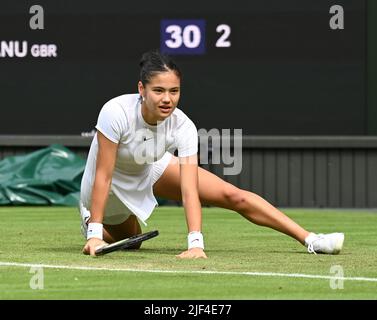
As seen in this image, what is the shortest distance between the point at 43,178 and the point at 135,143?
8373 millimetres

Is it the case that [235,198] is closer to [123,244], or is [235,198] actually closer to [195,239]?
[195,239]

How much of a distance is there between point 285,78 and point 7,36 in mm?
3507

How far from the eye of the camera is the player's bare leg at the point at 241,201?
361 inches

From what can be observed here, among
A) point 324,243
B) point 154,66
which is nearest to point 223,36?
point 324,243

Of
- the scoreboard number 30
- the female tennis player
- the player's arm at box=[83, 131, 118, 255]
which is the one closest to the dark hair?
the female tennis player

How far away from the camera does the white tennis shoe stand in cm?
909

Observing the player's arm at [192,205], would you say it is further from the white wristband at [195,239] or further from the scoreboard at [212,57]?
the scoreboard at [212,57]

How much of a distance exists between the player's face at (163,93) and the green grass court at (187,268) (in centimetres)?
98

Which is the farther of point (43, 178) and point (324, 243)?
point (43, 178)

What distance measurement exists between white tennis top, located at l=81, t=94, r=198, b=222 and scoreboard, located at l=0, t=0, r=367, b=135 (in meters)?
7.29

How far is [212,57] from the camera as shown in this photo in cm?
1648
